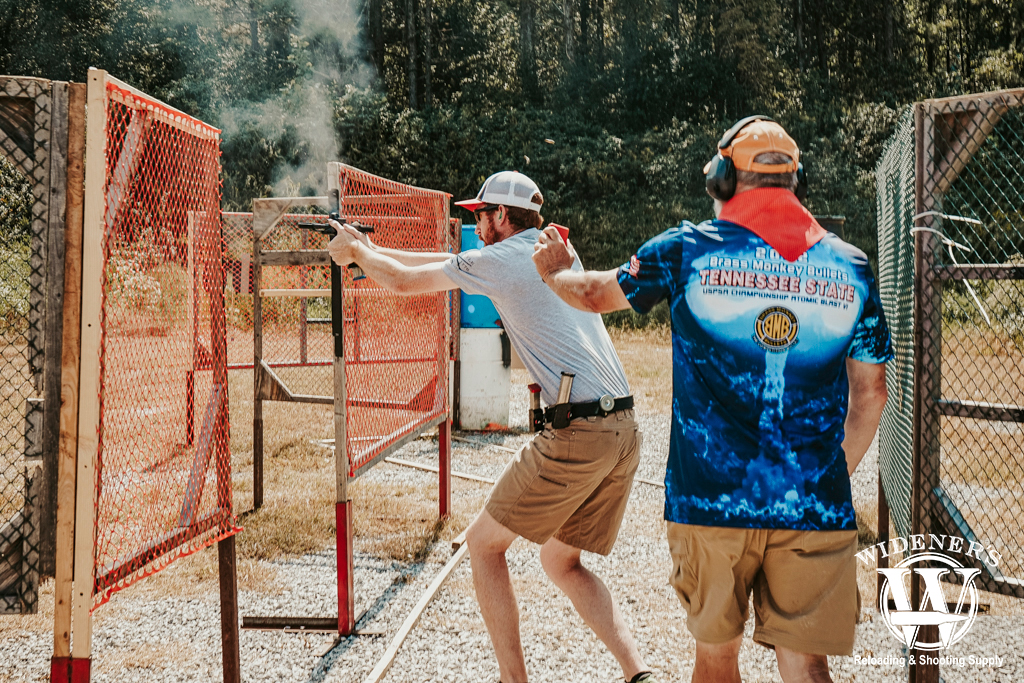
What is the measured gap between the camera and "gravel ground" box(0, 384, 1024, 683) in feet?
11.7

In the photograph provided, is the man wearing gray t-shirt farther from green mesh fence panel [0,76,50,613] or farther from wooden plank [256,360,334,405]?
wooden plank [256,360,334,405]

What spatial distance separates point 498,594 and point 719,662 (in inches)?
43.5

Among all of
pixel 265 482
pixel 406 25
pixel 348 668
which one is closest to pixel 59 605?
pixel 348 668

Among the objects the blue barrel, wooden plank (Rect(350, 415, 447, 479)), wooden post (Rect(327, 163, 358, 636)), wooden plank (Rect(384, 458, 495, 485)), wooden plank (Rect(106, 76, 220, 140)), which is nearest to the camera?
wooden plank (Rect(106, 76, 220, 140))

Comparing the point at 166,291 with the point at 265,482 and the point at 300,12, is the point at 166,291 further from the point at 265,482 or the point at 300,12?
the point at 300,12

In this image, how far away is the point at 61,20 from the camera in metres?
30.4

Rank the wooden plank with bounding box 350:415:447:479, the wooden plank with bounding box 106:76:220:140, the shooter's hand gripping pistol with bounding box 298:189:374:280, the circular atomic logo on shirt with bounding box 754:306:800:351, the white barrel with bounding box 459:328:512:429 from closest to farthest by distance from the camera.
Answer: the circular atomic logo on shirt with bounding box 754:306:800:351 → the wooden plank with bounding box 106:76:220:140 → the shooter's hand gripping pistol with bounding box 298:189:374:280 → the wooden plank with bounding box 350:415:447:479 → the white barrel with bounding box 459:328:512:429

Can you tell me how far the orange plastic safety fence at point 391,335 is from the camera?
435cm

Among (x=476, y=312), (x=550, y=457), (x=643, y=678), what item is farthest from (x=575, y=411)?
(x=476, y=312)

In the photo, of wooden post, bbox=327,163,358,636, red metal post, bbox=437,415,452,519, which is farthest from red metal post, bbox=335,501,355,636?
red metal post, bbox=437,415,452,519

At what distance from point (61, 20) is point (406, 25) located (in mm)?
13469

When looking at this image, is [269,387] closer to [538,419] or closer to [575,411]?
[538,419]

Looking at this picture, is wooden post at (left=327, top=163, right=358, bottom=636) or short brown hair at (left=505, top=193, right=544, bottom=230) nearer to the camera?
short brown hair at (left=505, top=193, right=544, bottom=230)

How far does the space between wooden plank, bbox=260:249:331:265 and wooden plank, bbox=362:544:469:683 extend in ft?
7.34
